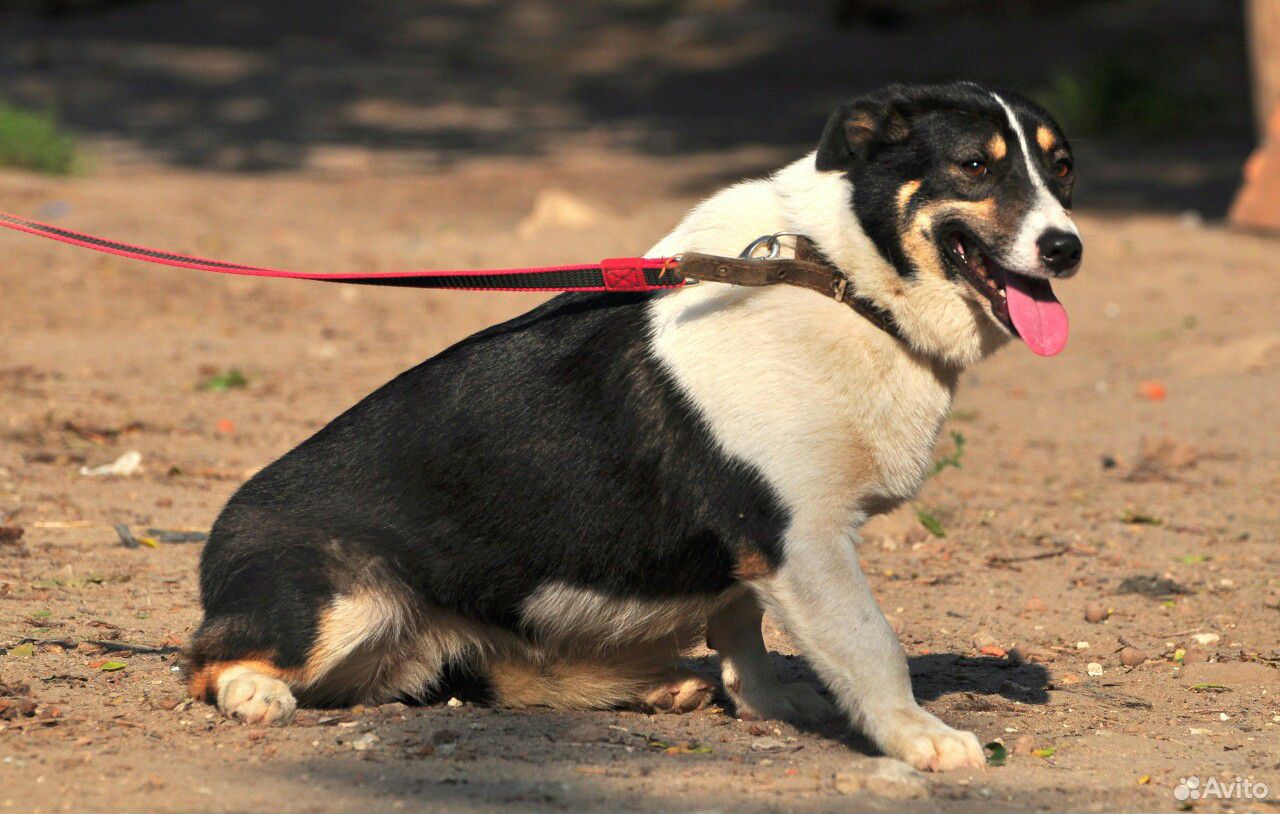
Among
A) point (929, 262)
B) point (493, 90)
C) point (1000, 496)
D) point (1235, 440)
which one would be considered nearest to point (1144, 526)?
point (1000, 496)

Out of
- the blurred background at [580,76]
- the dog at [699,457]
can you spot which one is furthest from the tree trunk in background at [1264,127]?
the dog at [699,457]

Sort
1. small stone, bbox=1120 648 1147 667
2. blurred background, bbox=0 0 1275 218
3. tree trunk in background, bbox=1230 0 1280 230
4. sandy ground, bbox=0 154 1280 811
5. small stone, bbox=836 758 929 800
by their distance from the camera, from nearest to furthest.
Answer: small stone, bbox=836 758 929 800
sandy ground, bbox=0 154 1280 811
small stone, bbox=1120 648 1147 667
tree trunk in background, bbox=1230 0 1280 230
blurred background, bbox=0 0 1275 218

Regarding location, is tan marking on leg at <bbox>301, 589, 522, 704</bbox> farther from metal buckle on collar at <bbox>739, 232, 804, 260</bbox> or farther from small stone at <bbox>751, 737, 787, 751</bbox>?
metal buckle on collar at <bbox>739, 232, 804, 260</bbox>

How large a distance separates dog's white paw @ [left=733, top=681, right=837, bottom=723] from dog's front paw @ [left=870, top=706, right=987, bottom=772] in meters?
0.56

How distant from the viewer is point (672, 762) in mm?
3693

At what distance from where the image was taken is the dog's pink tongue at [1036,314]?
12.1 ft

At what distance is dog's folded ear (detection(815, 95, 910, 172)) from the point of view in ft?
12.4

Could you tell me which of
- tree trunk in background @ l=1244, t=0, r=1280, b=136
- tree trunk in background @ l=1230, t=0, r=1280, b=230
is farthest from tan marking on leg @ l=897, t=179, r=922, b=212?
tree trunk in background @ l=1244, t=0, r=1280, b=136

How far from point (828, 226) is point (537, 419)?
875mm

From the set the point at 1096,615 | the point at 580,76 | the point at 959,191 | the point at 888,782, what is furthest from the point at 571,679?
the point at 580,76

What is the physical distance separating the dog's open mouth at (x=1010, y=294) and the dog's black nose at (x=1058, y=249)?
11cm

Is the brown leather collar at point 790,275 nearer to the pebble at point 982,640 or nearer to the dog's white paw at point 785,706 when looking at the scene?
the dog's white paw at point 785,706

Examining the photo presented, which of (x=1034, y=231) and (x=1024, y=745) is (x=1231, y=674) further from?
(x=1034, y=231)

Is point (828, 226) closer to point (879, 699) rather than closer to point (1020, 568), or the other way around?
point (879, 699)
